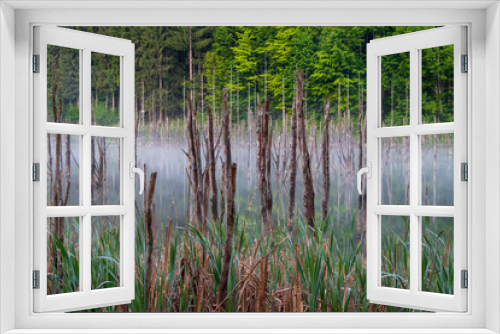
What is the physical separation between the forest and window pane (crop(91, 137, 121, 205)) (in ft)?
0.04

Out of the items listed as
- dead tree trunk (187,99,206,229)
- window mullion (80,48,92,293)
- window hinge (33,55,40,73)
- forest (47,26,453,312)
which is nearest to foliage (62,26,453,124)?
forest (47,26,453,312)

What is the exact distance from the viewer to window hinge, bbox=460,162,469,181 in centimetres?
271

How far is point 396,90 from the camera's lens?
4.08 meters

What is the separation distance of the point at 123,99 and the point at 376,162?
68.1 inches

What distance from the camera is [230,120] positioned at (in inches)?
172

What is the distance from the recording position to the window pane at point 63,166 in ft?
12.5

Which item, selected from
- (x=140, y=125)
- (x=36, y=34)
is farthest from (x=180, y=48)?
(x=36, y=34)

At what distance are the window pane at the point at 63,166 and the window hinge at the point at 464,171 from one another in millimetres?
2833

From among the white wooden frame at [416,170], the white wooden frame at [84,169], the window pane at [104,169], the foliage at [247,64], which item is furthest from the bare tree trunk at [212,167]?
the white wooden frame at [416,170]

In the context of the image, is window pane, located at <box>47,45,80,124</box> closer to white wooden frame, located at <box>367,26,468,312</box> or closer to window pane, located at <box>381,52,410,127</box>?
white wooden frame, located at <box>367,26,468,312</box>

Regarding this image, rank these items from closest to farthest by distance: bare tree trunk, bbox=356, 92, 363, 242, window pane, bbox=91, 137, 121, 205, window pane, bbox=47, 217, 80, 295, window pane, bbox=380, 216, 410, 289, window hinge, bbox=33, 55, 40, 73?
window hinge, bbox=33, 55, 40, 73, window pane, bbox=47, 217, 80, 295, window pane, bbox=380, 216, 410, 289, window pane, bbox=91, 137, 121, 205, bare tree trunk, bbox=356, 92, 363, 242

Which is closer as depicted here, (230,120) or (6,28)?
(6,28)

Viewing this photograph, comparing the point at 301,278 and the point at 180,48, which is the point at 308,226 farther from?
the point at 180,48

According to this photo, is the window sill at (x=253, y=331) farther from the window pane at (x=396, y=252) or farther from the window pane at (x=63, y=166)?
the window pane at (x=63, y=166)
